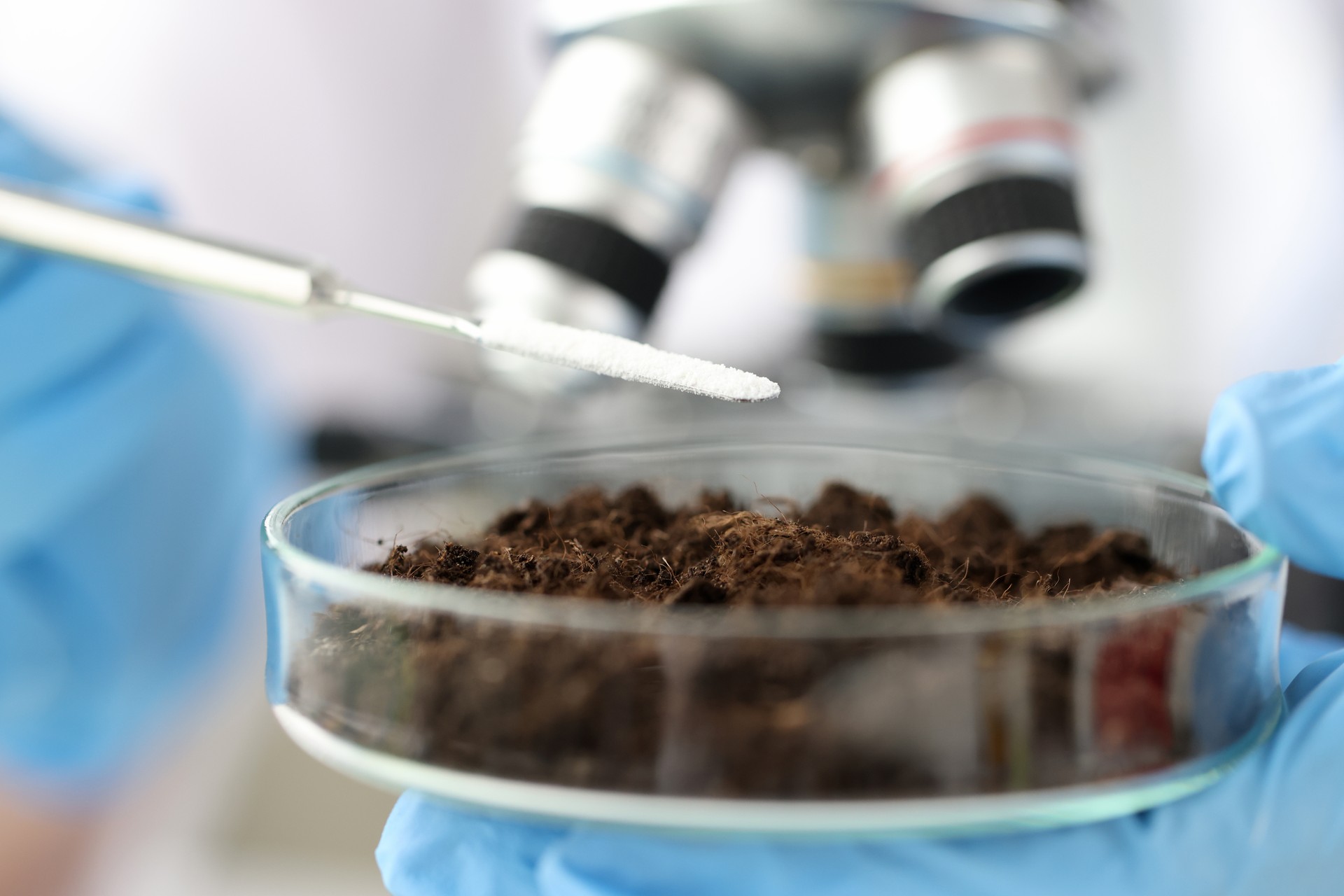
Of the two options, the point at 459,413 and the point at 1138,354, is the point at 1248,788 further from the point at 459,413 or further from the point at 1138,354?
the point at 459,413

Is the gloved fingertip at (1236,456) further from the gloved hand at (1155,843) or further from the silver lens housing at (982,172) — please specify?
the silver lens housing at (982,172)

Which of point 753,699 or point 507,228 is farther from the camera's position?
point 507,228

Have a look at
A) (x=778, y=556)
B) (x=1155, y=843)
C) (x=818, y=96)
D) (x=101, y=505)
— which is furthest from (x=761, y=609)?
(x=101, y=505)

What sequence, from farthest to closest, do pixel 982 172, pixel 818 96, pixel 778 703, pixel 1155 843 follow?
pixel 818 96, pixel 982 172, pixel 1155 843, pixel 778 703

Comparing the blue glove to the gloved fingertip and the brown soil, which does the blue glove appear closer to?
the brown soil

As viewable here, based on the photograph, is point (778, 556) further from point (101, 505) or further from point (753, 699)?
point (101, 505)
